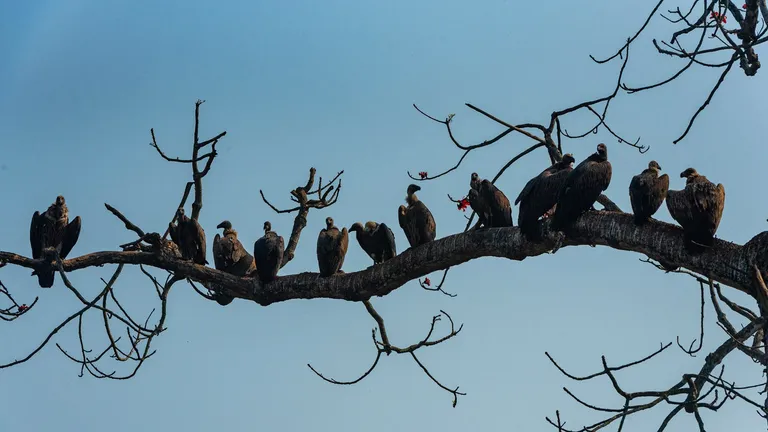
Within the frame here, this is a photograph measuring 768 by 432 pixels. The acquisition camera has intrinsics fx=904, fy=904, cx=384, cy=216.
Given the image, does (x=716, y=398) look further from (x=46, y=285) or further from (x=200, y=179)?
(x=46, y=285)

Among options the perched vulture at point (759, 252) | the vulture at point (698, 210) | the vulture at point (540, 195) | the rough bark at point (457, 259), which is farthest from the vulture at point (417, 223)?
the perched vulture at point (759, 252)

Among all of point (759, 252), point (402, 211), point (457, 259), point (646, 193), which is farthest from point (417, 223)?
point (759, 252)

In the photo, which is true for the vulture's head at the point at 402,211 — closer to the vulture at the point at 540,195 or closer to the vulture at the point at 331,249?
the vulture at the point at 331,249

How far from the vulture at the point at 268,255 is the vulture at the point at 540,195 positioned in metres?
2.74

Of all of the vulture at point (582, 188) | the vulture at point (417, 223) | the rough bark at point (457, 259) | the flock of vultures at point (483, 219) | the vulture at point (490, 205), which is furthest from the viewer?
the vulture at point (417, 223)

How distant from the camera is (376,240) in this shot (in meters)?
10.6

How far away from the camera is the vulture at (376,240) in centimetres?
1044

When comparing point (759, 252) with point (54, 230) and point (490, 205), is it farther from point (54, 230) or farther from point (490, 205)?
point (54, 230)

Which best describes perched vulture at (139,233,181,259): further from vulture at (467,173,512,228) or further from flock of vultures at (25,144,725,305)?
vulture at (467,173,512,228)

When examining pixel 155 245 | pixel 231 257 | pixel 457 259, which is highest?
pixel 231 257

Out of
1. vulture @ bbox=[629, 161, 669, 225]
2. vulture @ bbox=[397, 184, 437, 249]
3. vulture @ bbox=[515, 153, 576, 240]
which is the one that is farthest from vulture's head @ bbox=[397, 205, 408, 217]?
vulture @ bbox=[629, 161, 669, 225]

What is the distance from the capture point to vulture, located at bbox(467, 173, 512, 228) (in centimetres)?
934

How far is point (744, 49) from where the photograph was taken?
22.3ft

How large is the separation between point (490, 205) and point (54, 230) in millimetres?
5628
